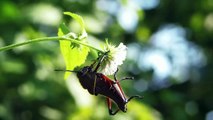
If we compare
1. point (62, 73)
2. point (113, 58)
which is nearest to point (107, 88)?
point (113, 58)

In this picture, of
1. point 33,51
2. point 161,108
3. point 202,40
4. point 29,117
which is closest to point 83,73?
point 33,51

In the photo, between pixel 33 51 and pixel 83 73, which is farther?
pixel 33 51

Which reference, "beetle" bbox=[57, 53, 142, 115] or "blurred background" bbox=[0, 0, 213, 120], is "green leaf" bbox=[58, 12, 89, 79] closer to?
"beetle" bbox=[57, 53, 142, 115]

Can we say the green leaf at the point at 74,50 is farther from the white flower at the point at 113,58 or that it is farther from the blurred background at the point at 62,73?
the blurred background at the point at 62,73

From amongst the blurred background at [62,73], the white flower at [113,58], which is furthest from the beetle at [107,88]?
the blurred background at [62,73]

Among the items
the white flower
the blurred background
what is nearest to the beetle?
the white flower

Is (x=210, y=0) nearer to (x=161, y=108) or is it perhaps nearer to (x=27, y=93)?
(x=161, y=108)

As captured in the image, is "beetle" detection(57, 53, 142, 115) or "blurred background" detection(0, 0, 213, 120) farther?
"blurred background" detection(0, 0, 213, 120)

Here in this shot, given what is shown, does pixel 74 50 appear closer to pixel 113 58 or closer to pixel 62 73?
pixel 113 58
